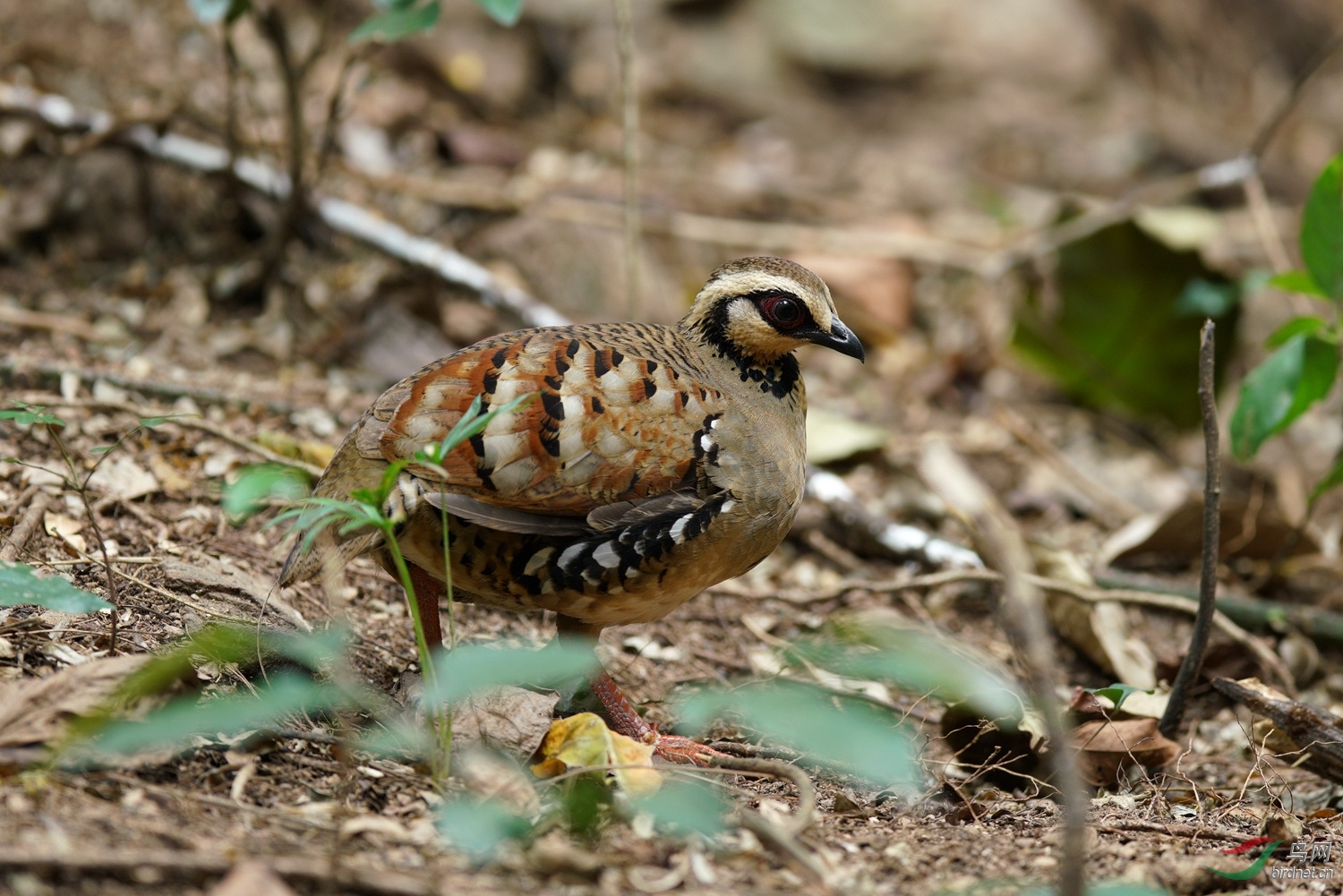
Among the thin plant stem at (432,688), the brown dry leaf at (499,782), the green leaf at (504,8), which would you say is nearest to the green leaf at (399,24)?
the green leaf at (504,8)

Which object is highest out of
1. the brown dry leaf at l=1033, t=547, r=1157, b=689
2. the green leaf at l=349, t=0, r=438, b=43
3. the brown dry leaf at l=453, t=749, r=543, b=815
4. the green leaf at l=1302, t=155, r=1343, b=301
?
the green leaf at l=349, t=0, r=438, b=43

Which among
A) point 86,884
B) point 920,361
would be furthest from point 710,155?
point 86,884

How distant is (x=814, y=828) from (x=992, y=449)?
4.32 metres

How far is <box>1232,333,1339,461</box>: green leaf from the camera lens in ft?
15.8

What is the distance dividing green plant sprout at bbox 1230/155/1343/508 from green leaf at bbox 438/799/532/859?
3414mm

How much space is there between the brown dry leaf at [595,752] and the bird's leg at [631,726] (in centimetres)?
41

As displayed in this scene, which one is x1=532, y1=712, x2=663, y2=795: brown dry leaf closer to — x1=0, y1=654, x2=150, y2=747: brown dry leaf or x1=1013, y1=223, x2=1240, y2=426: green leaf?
x1=0, y1=654, x2=150, y2=747: brown dry leaf

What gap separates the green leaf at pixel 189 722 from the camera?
2.58 meters

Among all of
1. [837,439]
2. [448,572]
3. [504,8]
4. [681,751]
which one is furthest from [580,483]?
[837,439]

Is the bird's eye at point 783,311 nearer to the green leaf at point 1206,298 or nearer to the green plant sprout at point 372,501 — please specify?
the green plant sprout at point 372,501

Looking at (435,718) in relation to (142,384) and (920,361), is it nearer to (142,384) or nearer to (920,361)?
(142,384)

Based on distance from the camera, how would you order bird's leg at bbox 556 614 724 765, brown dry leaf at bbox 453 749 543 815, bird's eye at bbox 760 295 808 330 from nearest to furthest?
brown dry leaf at bbox 453 749 543 815 < bird's leg at bbox 556 614 724 765 < bird's eye at bbox 760 295 808 330

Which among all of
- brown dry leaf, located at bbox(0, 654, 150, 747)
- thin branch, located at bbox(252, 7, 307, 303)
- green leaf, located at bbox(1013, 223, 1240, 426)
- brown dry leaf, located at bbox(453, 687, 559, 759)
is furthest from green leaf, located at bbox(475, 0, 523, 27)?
green leaf, located at bbox(1013, 223, 1240, 426)

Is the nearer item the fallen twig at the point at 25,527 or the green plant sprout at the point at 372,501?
the green plant sprout at the point at 372,501
